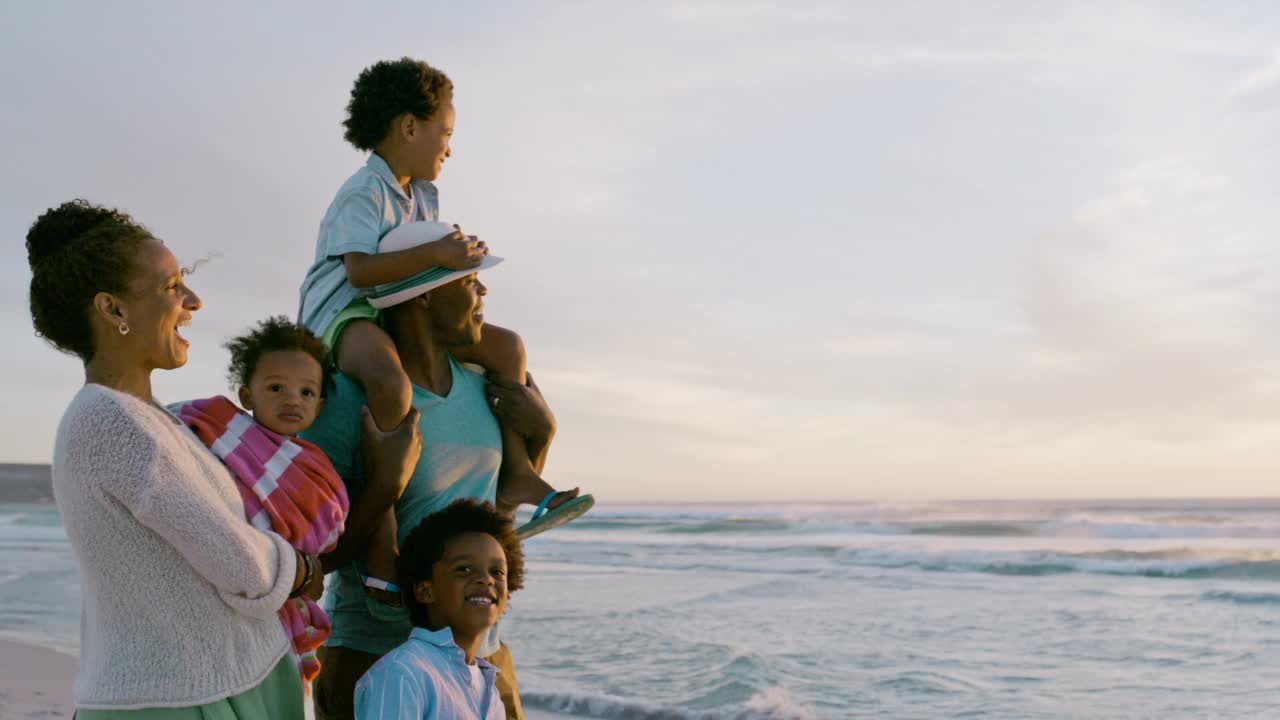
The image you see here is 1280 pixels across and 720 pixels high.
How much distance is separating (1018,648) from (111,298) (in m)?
10.3

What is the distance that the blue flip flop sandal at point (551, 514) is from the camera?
8.87ft

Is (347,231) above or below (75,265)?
above

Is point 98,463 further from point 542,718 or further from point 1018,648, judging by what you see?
point 1018,648

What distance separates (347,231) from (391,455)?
1.89ft

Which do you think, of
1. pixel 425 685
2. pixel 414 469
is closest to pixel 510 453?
pixel 414 469

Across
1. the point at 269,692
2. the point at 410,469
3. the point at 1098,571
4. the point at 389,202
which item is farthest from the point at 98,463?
the point at 1098,571

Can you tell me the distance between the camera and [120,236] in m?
1.97

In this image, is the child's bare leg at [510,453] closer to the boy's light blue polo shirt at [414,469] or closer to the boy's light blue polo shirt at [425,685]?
the boy's light blue polo shirt at [414,469]

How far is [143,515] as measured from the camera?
1.82m

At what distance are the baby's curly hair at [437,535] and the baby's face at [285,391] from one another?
0.32 m

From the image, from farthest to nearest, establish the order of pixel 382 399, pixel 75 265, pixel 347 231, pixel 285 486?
pixel 347 231
pixel 382 399
pixel 285 486
pixel 75 265

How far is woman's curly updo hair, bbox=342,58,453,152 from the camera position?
2.95m

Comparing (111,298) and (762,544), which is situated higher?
(111,298)

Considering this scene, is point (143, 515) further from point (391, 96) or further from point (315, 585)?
point (391, 96)
